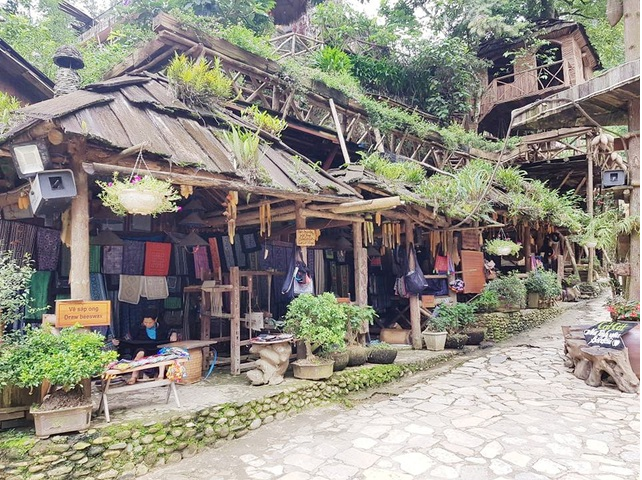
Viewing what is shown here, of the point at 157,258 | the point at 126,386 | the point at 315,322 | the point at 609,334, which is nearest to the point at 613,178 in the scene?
the point at 609,334

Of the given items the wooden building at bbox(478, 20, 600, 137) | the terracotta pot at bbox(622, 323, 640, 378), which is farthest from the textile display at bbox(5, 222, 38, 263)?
the wooden building at bbox(478, 20, 600, 137)

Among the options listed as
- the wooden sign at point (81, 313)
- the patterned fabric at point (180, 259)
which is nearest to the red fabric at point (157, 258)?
the patterned fabric at point (180, 259)

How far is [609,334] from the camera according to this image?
7555 mm

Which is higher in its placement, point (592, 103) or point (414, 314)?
point (592, 103)

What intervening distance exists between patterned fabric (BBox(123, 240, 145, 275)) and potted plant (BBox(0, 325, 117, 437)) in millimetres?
3254

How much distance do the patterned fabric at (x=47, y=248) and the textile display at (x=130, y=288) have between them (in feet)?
3.71

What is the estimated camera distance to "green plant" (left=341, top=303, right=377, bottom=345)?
7883mm

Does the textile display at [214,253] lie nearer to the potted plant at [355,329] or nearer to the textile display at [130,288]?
the textile display at [130,288]

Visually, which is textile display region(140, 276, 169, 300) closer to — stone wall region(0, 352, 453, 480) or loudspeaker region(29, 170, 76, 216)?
loudspeaker region(29, 170, 76, 216)

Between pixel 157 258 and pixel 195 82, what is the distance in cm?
336

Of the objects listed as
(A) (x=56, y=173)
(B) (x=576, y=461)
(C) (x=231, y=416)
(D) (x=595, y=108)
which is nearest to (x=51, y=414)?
(C) (x=231, y=416)

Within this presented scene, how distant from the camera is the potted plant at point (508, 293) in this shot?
12688 millimetres

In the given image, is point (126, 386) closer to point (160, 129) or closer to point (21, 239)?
point (21, 239)

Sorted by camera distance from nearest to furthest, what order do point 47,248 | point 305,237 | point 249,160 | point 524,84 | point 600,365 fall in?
point 249,160 → point 47,248 → point 600,365 → point 305,237 → point 524,84
